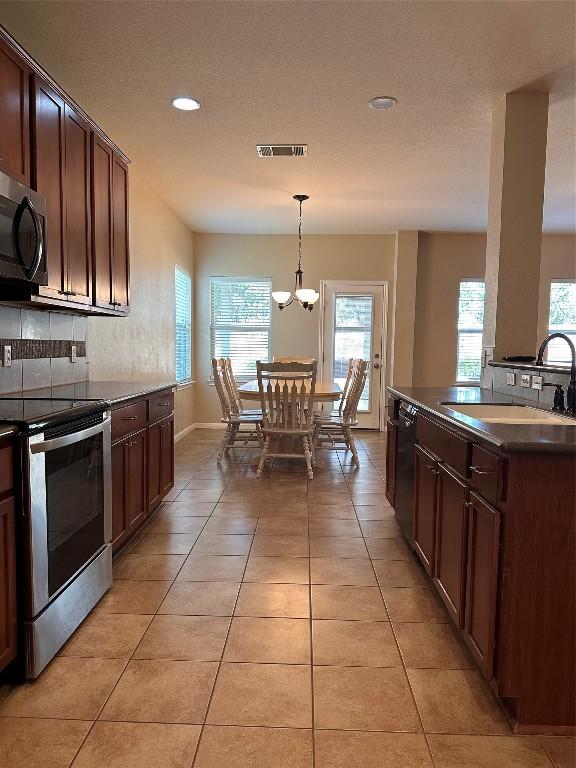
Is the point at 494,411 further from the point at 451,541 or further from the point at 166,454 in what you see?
the point at 166,454

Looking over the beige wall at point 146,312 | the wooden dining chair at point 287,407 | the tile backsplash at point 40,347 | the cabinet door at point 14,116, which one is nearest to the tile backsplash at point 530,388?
the wooden dining chair at point 287,407

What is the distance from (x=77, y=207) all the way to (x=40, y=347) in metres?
0.81

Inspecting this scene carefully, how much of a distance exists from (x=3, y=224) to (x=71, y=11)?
110 centimetres

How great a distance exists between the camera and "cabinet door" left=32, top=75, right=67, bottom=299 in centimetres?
240

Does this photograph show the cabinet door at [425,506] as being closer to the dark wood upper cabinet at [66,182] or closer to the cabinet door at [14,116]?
the dark wood upper cabinet at [66,182]

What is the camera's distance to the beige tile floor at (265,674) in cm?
151

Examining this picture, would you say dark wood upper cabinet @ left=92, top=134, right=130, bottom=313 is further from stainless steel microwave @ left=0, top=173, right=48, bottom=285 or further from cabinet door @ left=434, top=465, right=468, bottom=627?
cabinet door @ left=434, top=465, right=468, bottom=627

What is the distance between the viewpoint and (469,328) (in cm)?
702

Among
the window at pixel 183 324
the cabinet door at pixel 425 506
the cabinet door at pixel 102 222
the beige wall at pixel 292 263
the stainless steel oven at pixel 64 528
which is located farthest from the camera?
the beige wall at pixel 292 263

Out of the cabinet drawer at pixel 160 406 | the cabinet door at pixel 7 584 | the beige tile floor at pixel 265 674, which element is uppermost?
the cabinet drawer at pixel 160 406

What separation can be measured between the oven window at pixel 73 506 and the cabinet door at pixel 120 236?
150 cm

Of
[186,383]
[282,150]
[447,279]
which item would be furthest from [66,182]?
[447,279]

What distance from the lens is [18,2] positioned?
7.53 ft

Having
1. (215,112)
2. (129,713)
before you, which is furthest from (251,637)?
(215,112)
